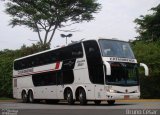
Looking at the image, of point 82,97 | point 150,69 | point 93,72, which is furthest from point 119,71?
point 150,69

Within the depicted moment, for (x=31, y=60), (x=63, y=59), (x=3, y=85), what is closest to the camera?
(x=63, y=59)

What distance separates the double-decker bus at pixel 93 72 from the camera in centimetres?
2656

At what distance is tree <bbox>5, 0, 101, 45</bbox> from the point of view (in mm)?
52844

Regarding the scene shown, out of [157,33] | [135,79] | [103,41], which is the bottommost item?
[135,79]

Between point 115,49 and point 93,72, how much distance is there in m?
1.81

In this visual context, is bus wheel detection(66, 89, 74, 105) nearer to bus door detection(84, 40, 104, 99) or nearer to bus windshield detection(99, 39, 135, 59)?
bus door detection(84, 40, 104, 99)

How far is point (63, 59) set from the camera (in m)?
30.2

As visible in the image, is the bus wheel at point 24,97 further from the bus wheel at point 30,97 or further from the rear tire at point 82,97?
the rear tire at point 82,97

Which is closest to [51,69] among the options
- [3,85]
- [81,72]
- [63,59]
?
[63,59]

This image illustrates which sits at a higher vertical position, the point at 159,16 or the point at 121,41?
the point at 159,16

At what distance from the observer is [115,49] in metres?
27.3

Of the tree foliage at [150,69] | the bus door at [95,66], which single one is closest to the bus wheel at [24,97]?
the tree foliage at [150,69]

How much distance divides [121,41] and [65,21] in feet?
89.5

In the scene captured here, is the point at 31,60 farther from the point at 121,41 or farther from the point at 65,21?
the point at 65,21
